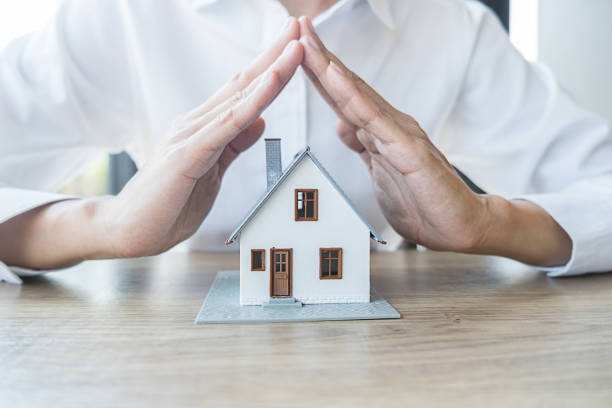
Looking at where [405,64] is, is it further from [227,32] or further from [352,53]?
[227,32]

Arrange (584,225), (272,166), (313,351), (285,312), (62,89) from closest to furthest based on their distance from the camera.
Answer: (313,351), (285,312), (272,166), (584,225), (62,89)

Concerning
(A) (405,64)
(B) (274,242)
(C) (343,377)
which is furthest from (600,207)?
(C) (343,377)

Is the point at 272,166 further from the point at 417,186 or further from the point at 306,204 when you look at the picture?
the point at 417,186

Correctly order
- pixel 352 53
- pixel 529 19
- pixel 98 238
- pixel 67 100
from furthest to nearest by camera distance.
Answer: pixel 529 19, pixel 352 53, pixel 67 100, pixel 98 238

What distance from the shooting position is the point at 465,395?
0.42m

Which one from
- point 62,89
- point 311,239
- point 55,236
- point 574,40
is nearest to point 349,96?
point 311,239

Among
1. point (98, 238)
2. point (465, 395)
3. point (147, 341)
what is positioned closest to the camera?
point (465, 395)

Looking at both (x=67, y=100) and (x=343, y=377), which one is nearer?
(x=343, y=377)

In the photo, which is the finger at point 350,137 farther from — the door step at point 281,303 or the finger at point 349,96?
the door step at point 281,303

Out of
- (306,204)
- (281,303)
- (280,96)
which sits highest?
(280,96)

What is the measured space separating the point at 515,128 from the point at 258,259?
3.25 ft

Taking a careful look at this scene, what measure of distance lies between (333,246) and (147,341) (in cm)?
30

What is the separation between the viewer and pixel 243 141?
3.05 ft

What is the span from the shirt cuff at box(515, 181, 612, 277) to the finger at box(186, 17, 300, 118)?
61cm
